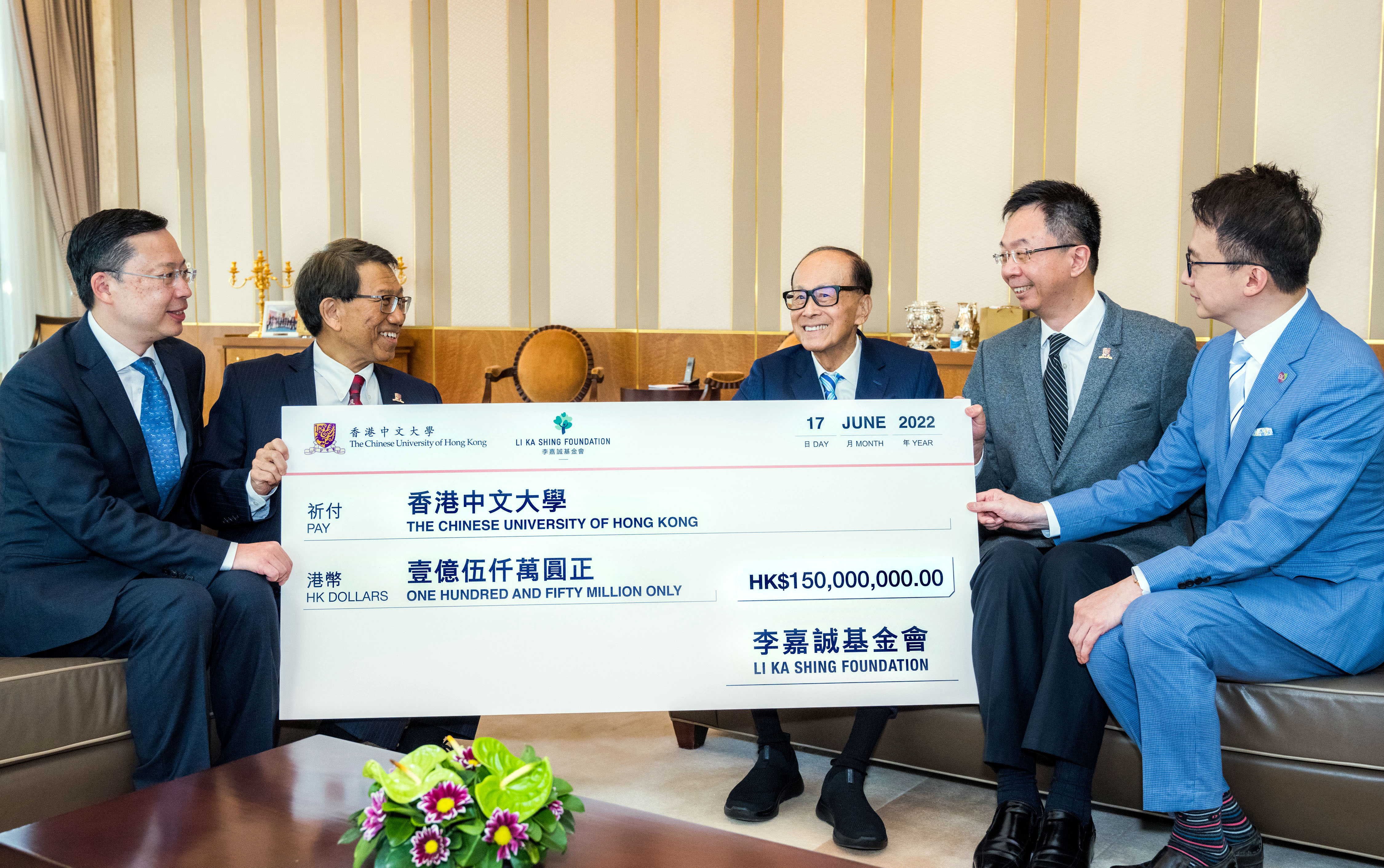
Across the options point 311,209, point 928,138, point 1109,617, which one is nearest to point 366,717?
point 1109,617

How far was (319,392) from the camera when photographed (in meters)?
2.83

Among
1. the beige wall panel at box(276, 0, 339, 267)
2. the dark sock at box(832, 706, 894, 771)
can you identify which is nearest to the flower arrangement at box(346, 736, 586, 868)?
the dark sock at box(832, 706, 894, 771)

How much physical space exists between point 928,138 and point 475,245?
3.21 meters

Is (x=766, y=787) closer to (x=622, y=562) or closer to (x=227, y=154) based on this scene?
(x=622, y=562)

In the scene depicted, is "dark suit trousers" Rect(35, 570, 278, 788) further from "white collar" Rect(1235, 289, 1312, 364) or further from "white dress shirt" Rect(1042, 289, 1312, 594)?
"white collar" Rect(1235, 289, 1312, 364)

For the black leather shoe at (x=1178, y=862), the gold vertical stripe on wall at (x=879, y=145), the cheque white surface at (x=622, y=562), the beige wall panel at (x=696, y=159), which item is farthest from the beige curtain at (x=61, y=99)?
the black leather shoe at (x=1178, y=862)

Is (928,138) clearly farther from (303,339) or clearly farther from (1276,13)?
(303,339)

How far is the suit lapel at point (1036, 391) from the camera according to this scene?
8.51 feet

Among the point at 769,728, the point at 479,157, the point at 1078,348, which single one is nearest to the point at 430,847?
the point at 769,728

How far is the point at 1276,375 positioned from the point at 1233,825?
91cm

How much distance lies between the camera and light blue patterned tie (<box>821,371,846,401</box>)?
288 cm

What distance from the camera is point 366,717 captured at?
2416 millimetres

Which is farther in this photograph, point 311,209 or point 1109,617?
point 311,209

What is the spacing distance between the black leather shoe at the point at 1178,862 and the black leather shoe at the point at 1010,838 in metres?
0.20
